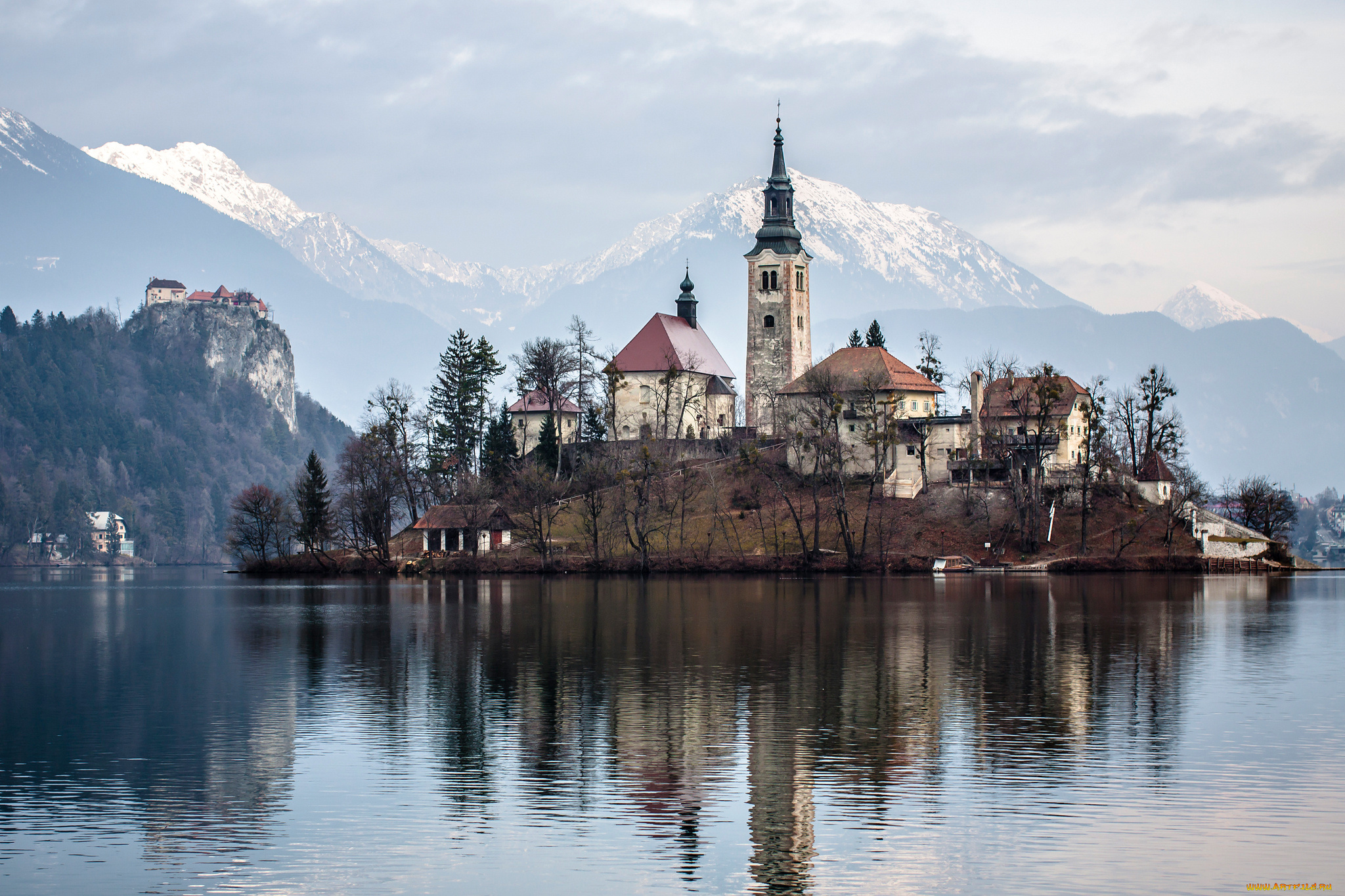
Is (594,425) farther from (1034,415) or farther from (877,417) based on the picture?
(1034,415)

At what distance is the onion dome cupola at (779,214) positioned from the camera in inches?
5212

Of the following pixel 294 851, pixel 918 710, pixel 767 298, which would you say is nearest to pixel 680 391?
pixel 767 298

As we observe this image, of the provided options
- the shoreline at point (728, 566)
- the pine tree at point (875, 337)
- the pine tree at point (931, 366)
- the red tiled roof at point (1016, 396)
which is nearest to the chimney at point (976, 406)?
the red tiled roof at point (1016, 396)

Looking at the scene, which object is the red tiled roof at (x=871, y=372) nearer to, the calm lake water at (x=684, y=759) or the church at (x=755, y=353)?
the church at (x=755, y=353)

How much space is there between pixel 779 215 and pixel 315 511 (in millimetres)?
53249

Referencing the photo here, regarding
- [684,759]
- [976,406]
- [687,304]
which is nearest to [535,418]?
[687,304]

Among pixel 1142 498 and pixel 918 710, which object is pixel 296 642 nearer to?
pixel 918 710

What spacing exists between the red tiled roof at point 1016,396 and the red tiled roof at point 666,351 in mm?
29725

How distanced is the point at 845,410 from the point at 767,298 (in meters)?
26.1

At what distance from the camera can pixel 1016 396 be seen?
104 m

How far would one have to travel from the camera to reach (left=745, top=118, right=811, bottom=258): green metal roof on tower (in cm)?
13238

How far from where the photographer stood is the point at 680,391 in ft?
422

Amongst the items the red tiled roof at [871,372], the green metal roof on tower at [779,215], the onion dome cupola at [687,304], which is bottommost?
the red tiled roof at [871,372]

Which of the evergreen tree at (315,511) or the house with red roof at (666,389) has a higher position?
the house with red roof at (666,389)
